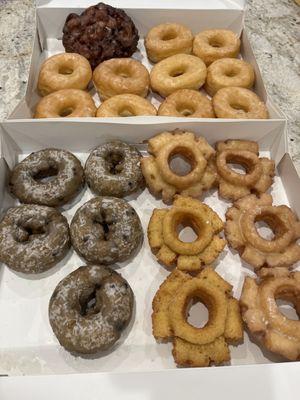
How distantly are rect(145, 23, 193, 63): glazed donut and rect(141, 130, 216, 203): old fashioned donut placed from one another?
69 cm

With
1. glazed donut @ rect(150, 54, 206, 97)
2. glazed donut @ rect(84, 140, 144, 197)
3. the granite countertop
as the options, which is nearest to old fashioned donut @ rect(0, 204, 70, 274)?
glazed donut @ rect(84, 140, 144, 197)

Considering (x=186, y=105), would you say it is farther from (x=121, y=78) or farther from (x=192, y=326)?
(x=192, y=326)

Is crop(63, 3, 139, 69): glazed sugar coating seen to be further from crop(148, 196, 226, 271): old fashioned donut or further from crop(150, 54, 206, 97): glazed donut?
crop(148, 196, 226, 271): old fashioned donut

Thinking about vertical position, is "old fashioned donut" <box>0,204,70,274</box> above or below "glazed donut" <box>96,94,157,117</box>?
below

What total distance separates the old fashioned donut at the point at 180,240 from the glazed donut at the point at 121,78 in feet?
2.42

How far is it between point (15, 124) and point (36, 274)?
70cm

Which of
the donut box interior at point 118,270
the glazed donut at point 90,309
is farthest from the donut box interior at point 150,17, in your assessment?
the glazed donut at point 90,309

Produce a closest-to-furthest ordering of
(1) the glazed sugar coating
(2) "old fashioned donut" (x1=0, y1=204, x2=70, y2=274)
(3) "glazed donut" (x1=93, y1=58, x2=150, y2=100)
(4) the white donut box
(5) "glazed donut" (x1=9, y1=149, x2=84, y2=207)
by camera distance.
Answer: (4) the white donut box → (2) "old fashioned donut" (x1=0, y1=204, x2=70, y2=274) → (5) "glazed donut" (x1=9, y1=149, x2=84, y2=207) → (3) "glazed donut" (x1=93, y1=58, x2=150, y2=100) → (1) the glazed sugar coating

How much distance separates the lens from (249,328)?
156 centimetres

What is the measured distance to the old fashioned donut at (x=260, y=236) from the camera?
1.75 meters

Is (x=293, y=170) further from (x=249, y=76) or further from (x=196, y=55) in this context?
(x=196, y=55)

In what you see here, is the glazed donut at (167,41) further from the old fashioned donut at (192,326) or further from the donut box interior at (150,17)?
the old fashioned donut at (192,326)

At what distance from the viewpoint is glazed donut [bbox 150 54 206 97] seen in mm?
2254

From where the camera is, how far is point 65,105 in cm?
217
